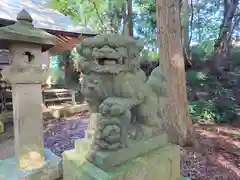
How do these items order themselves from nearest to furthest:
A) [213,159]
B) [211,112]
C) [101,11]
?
[213,159]
[211,112]
[101,11]

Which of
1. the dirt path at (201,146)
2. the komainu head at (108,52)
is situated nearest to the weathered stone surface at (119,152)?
the komainu head at (108,52)

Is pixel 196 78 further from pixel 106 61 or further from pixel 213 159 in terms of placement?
pixel 106 61

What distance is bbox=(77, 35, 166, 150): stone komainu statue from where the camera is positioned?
1125 mm

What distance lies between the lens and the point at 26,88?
2.04 meters

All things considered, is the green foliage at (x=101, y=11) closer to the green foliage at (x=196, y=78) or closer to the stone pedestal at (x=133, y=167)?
the green foliage at (x=196, y=78)

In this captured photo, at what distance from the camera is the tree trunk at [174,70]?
2789 mm

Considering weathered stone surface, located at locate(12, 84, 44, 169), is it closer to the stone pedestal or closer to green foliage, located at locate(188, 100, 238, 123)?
the stone pedestal

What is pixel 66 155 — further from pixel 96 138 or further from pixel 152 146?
pixel 152 146

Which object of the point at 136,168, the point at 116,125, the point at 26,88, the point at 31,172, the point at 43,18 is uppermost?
the point at 43,18

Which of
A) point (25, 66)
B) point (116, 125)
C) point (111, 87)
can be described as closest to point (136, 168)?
point (116, 125)

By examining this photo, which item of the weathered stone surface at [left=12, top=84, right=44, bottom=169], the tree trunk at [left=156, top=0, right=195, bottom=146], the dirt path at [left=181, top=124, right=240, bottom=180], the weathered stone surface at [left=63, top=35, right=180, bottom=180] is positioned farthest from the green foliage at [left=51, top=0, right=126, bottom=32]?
the weathered stone surface at [left=63, top=35, right=180, bottom=180]

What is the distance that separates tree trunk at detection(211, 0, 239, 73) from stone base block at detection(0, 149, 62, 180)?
7.32 metres

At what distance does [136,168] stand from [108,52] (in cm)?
66

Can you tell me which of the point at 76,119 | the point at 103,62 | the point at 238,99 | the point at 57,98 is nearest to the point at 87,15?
the point at 57,98
